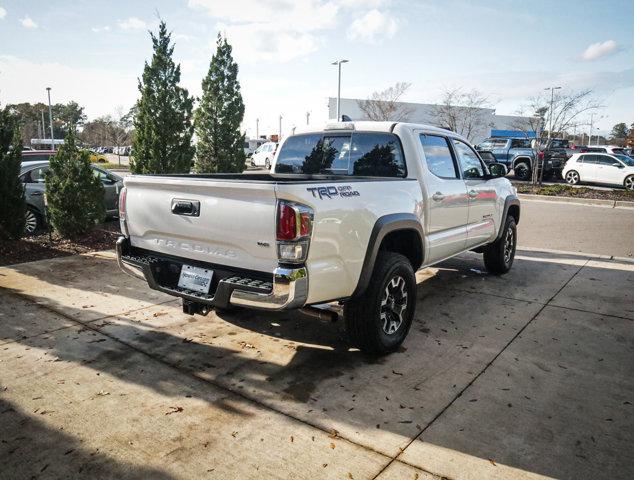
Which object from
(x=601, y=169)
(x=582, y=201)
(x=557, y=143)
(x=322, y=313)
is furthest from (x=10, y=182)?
(x=557, y=143)

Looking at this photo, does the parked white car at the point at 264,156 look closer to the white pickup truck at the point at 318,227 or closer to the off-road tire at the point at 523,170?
the off-road tire at the point at 523,170

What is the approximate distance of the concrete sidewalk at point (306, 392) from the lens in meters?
2.61

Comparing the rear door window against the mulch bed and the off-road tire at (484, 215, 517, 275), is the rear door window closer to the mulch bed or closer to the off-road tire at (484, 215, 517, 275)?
the off-road tire at (484, 215, 517, 275)

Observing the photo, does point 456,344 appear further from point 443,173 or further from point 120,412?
point 120,412

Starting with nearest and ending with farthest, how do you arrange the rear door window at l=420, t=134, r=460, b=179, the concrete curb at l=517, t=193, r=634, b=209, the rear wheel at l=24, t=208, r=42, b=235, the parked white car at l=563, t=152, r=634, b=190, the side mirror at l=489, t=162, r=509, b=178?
the rear door window at l=420, t=134, r=460, b=179 → the side mirror at l=489, t=162, r=509, b=178 → the rear wheel at l=24, t=208, r=42, b=235 → the concrete curb at l=517, t=193, r=634, b=209 → the parked white car at l=563, t=152, r=634, b=190

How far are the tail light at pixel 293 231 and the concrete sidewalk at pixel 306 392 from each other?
40.5 inches

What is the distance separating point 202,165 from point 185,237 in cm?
952

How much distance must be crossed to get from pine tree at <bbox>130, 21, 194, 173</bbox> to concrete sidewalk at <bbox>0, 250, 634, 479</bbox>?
467cm

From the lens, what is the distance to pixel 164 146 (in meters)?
9.63

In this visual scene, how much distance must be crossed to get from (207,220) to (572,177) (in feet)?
71.7

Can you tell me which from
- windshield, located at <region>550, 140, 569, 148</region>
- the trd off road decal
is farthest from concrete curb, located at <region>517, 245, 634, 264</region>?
windshield, located at <region>550, 140, 569, 148</region>

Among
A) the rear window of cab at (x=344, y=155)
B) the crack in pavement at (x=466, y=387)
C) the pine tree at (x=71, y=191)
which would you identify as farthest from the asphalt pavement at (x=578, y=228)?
the pine tree at (x=71, y=191)

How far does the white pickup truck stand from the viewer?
306 cm

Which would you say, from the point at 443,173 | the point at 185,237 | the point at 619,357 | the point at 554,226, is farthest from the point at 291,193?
the point at 554,226
